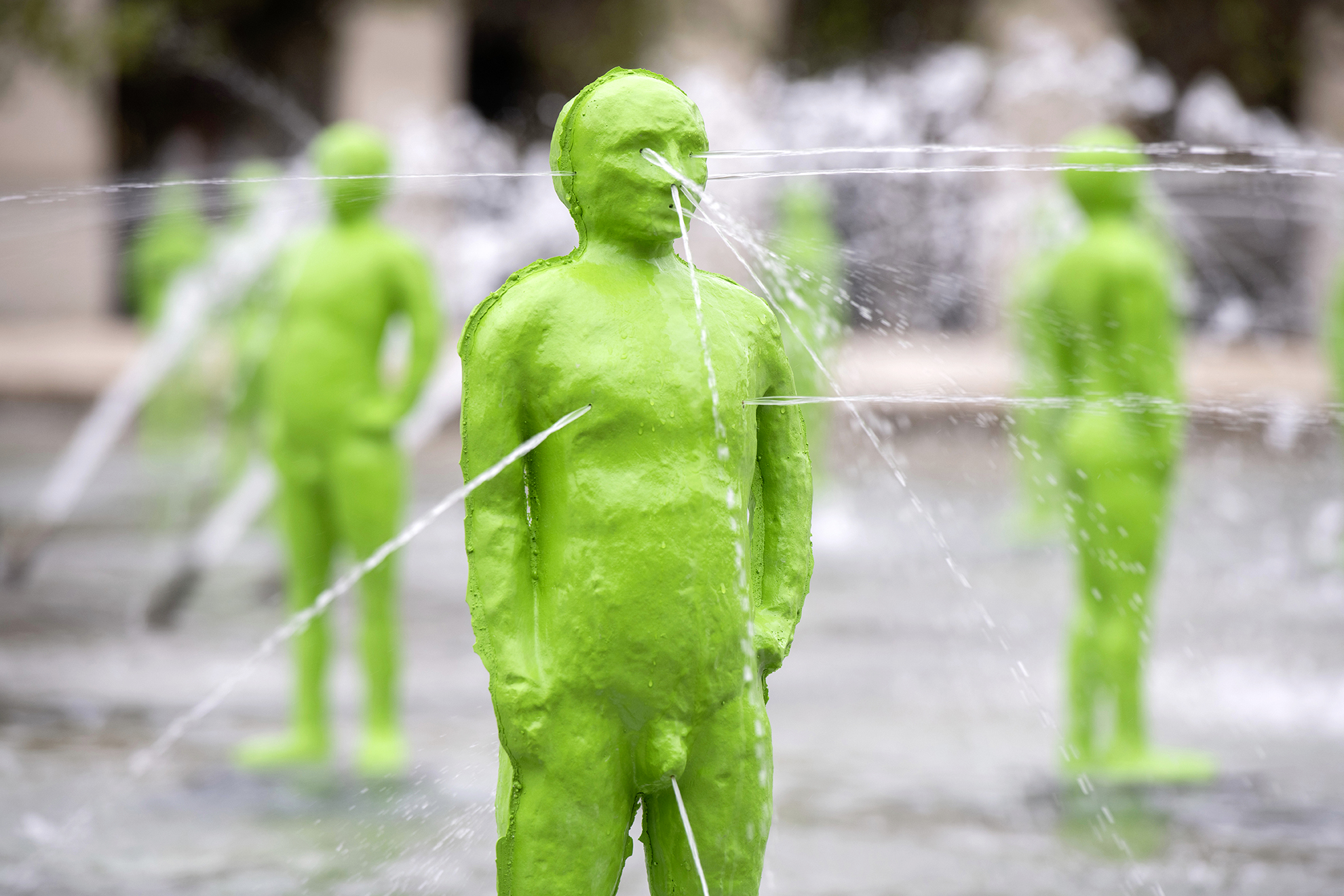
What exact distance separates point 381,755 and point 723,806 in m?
2.87

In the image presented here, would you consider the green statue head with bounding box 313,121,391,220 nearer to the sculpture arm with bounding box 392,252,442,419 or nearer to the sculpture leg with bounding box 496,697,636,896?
the sculpture arm with bounding box 392,252,442,419

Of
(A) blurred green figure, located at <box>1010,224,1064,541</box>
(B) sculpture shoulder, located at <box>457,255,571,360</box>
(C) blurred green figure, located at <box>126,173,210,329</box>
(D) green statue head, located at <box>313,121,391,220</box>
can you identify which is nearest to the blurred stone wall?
(C) blurred green figure, located at <box>126,173,210,329</box>

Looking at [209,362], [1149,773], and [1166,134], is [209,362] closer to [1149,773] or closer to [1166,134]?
[1149,773]

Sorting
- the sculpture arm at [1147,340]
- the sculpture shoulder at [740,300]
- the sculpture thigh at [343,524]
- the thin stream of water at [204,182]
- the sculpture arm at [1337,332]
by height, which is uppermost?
the thin stream of water at [204,182]

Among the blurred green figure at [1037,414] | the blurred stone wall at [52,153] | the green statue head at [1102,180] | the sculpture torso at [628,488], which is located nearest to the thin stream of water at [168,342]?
the blurred green figure at [1037,414]

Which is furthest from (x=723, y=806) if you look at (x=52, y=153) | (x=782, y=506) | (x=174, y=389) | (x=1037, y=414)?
(x=52, y=153)

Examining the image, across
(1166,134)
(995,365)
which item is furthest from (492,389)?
(1166,134)

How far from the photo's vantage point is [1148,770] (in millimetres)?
5059

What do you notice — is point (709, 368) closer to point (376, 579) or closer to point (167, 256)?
point (376, 579)

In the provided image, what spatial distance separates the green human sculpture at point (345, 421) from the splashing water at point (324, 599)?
11 cm

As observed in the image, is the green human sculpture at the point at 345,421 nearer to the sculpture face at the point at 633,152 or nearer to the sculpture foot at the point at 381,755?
the sculpture foot at the point at 381,755

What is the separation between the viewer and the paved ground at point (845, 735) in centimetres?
436

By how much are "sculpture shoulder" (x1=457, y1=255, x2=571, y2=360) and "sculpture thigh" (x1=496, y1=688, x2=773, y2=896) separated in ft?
1.80

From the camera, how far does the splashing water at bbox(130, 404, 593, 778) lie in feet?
7.82
